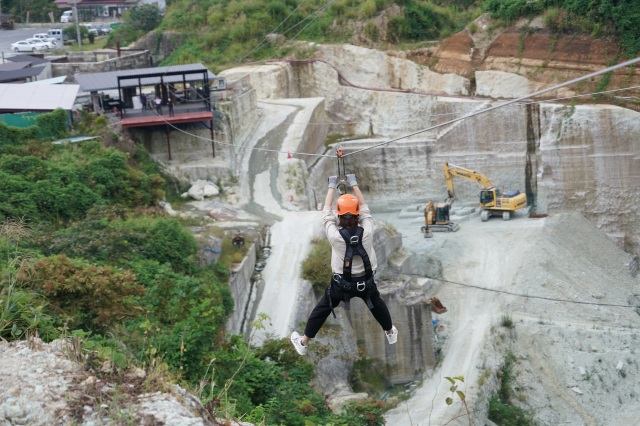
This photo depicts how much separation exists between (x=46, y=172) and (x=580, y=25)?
97.3 ft

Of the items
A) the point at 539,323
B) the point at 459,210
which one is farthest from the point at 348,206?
the point at 459,210

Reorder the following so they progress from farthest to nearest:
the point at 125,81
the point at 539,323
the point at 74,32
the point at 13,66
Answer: the point at 74,32 → the point at 13,66 → the point at 125,81 → the point at 539,323

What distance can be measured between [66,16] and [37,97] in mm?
40066

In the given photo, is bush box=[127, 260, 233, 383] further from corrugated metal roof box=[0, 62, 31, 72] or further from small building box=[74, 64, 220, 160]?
corrugated metal roof box=[0, 62, 31, 72]

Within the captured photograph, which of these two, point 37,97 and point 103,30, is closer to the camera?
point 37,97

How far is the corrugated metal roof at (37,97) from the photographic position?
121ft

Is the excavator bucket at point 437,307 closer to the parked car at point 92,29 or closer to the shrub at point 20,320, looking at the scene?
the shrub at point 20,320

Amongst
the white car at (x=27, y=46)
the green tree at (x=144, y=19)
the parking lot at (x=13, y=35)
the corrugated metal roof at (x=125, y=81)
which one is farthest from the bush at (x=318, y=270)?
the parking lot at (x=13, y=35)

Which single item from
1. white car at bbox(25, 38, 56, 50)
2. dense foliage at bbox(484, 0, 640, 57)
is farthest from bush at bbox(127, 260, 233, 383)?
white car at bbox(25, 38, 56, 50)

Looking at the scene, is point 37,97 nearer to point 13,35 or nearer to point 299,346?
point 299,346

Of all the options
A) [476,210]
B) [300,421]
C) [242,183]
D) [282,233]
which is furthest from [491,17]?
[300,421]

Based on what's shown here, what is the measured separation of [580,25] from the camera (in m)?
47.0

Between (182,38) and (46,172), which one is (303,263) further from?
(182,38)

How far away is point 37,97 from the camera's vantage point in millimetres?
37781
